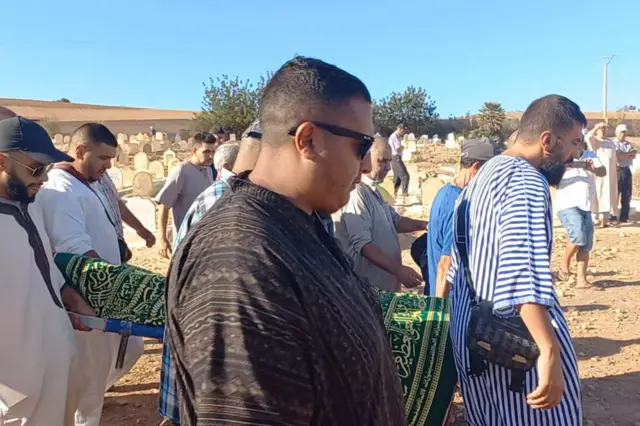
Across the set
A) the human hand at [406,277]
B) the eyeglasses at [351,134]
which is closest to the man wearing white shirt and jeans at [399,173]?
the human hand at [406,277]

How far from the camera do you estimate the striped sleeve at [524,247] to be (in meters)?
2.10

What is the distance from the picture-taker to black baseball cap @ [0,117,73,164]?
113 inches

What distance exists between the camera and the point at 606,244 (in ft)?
30.5

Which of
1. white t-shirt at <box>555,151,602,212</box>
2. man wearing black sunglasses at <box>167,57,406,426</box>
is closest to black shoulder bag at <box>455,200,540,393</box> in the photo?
man wearing black sunglasses at <box>167,57,406,426</box>

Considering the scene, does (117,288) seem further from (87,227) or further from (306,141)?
(306,141)

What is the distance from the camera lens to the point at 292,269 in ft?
3.73

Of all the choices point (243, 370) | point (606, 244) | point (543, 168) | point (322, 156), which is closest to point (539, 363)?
point (543, 168)

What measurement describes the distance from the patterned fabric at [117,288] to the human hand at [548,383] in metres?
1.82

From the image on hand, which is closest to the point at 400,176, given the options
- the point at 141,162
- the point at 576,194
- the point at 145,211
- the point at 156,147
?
the point at 145,211

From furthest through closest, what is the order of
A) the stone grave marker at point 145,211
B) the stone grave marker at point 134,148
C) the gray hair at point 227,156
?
1. the stone grave marker at point 134,148
2. the stone grave marker at point 145,211
3. the gray hair at point 227,156

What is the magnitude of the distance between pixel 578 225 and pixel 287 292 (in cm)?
631

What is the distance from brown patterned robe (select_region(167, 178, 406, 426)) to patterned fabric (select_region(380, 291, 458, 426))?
5.32 feet

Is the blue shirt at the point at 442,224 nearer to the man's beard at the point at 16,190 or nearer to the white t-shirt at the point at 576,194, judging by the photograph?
the man's beard at the point at 16,190

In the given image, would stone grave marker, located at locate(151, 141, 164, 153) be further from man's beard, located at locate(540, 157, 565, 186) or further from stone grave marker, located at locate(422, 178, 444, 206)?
man's beard, located at locate(540, 157, 565, 186)
